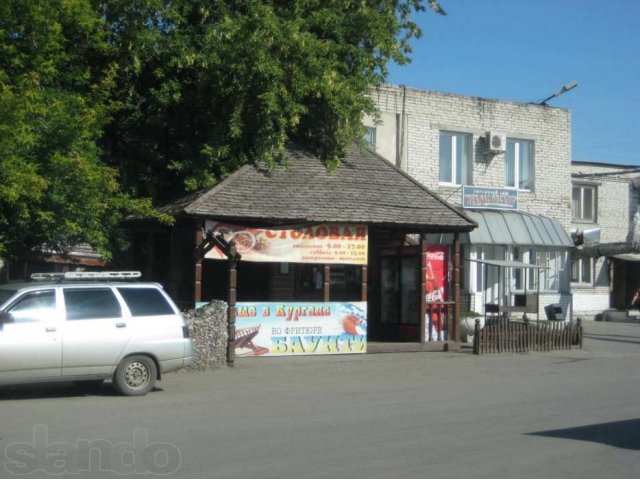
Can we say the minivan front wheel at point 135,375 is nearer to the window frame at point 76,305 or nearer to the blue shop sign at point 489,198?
the window frame at point 76,305

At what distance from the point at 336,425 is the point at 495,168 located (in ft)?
63.3

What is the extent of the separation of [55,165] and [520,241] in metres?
16.7

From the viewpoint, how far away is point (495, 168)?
93.6 feet

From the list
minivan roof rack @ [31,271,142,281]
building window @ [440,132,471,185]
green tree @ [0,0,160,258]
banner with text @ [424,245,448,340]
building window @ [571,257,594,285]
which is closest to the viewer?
minivan roof rack @ [31,271,142,281]

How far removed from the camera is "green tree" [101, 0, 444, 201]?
18.8m

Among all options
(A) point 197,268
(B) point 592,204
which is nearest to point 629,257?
(B) point 592,204

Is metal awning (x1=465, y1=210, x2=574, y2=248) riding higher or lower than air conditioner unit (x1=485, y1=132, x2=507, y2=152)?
lower

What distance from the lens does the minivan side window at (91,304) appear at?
42.5ft

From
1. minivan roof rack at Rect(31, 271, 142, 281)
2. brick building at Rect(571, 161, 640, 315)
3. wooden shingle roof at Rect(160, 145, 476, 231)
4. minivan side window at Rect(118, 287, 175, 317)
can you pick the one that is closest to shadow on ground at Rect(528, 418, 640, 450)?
minivan side window at Rect(118, 287, 175, 317)

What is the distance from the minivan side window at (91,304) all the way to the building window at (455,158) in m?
16.5

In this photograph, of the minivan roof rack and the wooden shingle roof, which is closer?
the minivan roof rack

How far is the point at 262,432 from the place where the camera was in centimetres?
1005

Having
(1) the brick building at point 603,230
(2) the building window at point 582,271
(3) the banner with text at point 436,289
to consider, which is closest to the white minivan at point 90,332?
(3) the banner with text at point 436,289

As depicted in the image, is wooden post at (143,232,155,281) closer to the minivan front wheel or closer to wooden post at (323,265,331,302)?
wooden post at (323,265,331,302)
